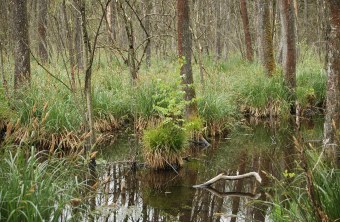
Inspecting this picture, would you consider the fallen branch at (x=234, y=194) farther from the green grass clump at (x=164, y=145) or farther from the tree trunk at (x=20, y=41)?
the tree trunk at (x=20, y=41)

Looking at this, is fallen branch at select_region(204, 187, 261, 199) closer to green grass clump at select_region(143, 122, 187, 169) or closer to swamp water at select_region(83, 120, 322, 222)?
swamp water at select_region(83, 120, 322, 222)

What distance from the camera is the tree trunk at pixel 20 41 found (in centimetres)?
1087

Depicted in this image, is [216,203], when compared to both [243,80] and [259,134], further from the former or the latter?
[243,80]

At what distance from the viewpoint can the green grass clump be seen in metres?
8.17

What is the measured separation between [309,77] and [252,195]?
29.9ft

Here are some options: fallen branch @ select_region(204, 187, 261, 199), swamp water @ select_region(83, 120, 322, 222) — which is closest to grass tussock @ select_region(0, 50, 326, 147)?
swamp water @ select_region(83, 120, 322, 222)

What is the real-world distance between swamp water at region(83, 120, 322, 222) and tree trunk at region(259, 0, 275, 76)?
156 inches

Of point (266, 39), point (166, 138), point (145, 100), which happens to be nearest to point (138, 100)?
point (145, 100)

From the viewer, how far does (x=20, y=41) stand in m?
11.1

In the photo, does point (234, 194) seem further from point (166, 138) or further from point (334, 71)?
point (334, 71)

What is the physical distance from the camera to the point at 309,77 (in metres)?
14.8

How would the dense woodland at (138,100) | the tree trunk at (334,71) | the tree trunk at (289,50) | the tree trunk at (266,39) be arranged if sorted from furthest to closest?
the tree trunk at (266,39) → the tree trunk at (289,50) → the tree trunk at (334,71) → the dense woodland at (138,100)

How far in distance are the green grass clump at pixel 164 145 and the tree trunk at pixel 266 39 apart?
675 cm

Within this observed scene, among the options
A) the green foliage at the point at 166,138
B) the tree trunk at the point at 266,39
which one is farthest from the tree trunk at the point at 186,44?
the tree trunk at the point at 266,39
